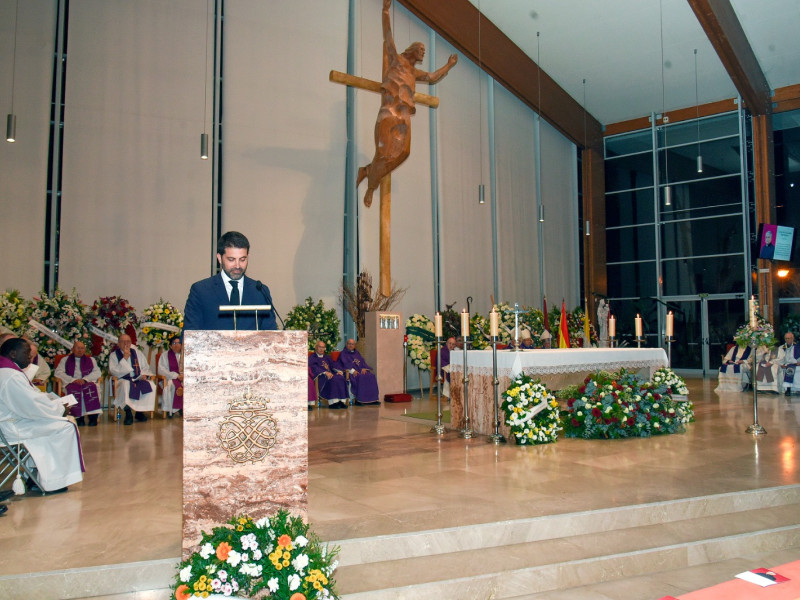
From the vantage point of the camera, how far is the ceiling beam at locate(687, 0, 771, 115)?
1165 centimetres

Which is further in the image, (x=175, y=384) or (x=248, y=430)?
(x=175, y=384)

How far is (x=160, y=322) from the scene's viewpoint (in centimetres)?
962

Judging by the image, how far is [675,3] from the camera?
1248cm

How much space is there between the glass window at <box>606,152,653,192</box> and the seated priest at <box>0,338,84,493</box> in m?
17.1

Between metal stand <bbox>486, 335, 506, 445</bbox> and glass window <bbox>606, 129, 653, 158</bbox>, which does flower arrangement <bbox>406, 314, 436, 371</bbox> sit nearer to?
metal stand <bbox>486, 335, 506, 445</bbox>

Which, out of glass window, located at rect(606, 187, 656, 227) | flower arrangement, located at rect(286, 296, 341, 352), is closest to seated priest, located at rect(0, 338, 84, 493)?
flower arrangement, located at rect(286, 296, 341, 352)

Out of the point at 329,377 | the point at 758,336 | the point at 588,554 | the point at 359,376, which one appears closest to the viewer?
the point at 588,554

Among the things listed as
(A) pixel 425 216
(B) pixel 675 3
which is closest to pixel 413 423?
(A) pixel 425 216

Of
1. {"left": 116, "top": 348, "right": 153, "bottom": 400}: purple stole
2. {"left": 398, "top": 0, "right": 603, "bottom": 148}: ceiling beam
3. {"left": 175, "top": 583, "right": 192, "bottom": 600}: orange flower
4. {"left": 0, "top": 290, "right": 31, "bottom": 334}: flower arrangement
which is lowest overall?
{"left": 175, "top": 583, "right": 192, "bottom": 600}: orange flower

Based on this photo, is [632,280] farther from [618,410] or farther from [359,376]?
[618,410]

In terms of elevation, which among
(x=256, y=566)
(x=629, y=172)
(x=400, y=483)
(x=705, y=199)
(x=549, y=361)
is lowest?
(x=400, y=483)

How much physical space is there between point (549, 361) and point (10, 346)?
16.4 feet

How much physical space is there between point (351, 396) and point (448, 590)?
798 centimetres

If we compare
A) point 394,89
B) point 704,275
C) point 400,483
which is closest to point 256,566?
point 400,483
